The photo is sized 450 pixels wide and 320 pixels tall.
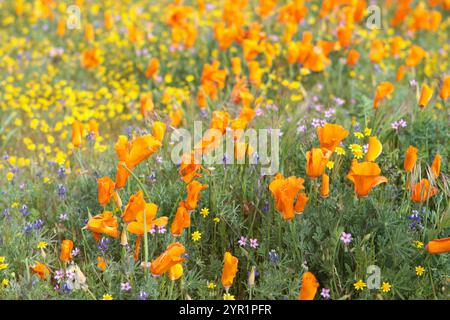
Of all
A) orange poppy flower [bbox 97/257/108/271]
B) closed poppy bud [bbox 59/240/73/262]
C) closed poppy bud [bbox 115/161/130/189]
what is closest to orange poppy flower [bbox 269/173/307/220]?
closed poppy bud [bbox 115/161/130/189]

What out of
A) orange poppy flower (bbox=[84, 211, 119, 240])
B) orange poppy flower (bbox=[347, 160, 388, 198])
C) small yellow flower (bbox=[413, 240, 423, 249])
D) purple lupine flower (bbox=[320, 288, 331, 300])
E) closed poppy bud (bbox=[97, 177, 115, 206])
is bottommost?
purple lupine flower (bbox=[320, 288, 331, 300])

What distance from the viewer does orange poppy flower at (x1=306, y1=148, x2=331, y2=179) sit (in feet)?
8.50

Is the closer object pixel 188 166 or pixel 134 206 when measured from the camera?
pixel 134 206

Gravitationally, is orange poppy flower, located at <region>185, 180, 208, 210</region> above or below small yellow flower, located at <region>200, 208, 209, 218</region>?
above

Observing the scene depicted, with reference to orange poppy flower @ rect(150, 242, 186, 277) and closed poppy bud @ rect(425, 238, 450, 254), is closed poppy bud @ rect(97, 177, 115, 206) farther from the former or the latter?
closed poppy bud @ rect(425, 238, 450, 254)

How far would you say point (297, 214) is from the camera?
9.14 feet

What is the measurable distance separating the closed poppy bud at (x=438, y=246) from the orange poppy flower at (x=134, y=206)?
3.54ft

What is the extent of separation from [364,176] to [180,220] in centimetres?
72

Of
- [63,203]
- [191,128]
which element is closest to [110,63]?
[191,128]

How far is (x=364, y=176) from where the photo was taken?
2.51m

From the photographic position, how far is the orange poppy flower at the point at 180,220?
254 centimetres

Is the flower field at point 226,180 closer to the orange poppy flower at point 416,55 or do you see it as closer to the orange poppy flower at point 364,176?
the orange poppy flower at point 364,176


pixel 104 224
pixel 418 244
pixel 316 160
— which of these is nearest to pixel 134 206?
pixel 104 224

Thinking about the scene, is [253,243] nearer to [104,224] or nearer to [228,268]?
[228,268]
